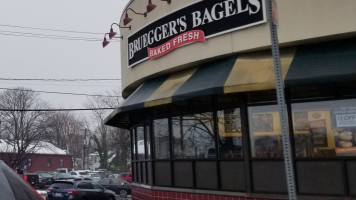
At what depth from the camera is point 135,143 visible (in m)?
14.2

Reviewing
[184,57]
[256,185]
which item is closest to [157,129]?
[184,57]

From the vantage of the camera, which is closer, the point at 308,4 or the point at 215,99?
the point at 308,4

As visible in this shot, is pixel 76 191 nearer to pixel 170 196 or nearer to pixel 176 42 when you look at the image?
pixel 170 196

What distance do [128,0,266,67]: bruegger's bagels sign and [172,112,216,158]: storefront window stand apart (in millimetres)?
1723

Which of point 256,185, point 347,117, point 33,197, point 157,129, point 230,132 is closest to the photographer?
point 33,197

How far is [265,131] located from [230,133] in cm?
89

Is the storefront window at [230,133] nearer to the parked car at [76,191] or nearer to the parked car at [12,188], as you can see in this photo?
the parked car at [12,188]

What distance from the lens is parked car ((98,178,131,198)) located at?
93.4 ft

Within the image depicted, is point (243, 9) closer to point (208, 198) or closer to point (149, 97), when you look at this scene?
point (149, 97)

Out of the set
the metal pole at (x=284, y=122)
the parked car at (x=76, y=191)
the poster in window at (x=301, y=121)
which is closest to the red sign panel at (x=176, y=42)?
the poster in window at (x=301, y=121)

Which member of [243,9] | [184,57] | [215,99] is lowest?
[215,99]

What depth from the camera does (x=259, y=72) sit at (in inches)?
325

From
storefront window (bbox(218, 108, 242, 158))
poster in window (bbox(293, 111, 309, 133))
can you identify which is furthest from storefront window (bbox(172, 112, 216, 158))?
poster in window (bbox(293, 111, 309, 133))

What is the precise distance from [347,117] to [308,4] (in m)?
2.20
